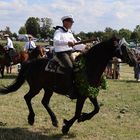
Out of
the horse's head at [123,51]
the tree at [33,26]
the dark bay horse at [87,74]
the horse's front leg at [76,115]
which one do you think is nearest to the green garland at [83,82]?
the dark bay horse at [87,74]

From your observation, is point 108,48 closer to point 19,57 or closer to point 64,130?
point 64,130

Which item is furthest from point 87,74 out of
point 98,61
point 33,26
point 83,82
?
point 33,26

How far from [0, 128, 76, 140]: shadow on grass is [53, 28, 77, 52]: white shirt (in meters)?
1.87

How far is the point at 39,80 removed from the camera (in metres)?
10.2

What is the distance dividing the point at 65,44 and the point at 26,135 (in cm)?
212

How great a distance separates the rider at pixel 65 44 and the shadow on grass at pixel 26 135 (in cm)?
104

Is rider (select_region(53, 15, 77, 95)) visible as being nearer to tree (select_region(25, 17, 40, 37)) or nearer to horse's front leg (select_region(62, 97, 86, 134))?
horse's front leg (select_region(62, 97, 86, 134))

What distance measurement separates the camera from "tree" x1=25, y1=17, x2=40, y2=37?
110 m

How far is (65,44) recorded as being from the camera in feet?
31.1

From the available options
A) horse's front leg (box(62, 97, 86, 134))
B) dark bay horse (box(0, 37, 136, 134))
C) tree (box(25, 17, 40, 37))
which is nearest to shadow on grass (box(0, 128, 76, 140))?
horse's front leg (box(62, 97, 86, 134))

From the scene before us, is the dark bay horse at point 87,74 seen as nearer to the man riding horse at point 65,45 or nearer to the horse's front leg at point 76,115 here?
the horse's front leg at point 76,115

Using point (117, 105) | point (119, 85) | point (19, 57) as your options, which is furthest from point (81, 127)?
point (19, 57)

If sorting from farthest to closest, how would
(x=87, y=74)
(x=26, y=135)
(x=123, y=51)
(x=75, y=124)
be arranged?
(x=75, y=124)
(x=87, y=74)
(x=26, y=135)
(x=123, y=51)

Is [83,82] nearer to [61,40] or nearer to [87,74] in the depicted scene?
[87,74]
